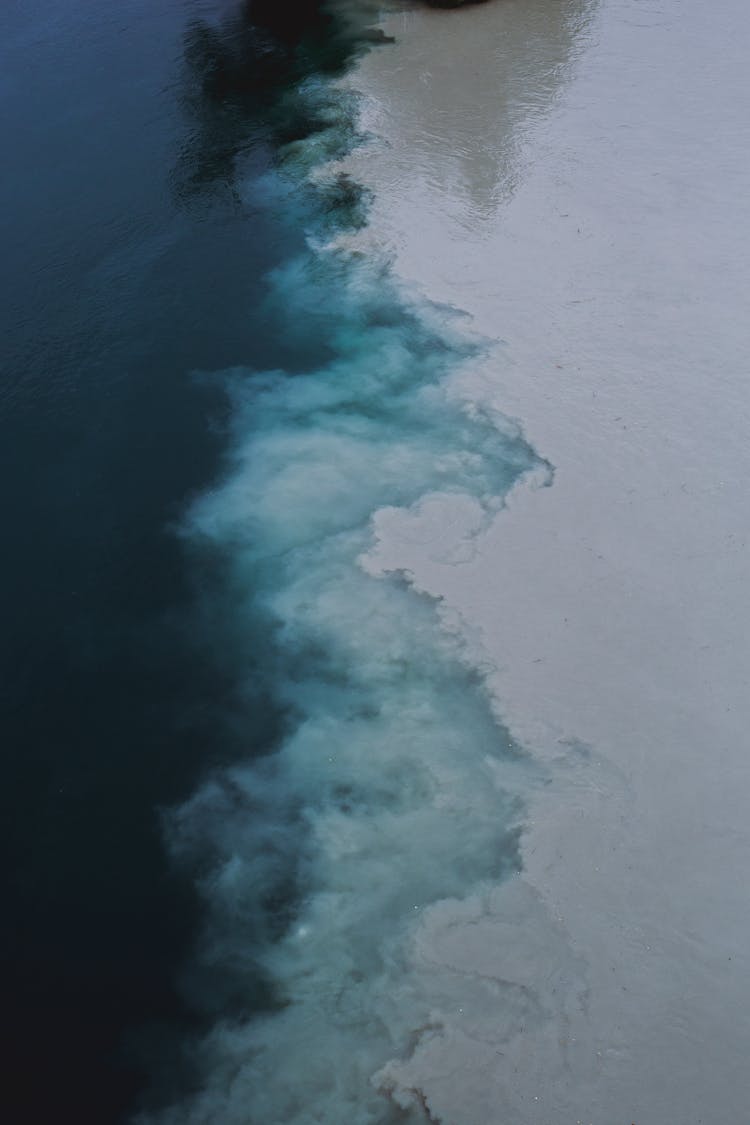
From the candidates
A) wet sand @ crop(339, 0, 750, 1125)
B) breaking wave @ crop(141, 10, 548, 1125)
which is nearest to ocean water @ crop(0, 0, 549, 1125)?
breaking wave @ crop(141, 10, 548, 1125)

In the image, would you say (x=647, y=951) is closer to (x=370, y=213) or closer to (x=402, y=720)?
(x=402, y=720)

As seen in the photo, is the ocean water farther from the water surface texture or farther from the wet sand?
the wet sand

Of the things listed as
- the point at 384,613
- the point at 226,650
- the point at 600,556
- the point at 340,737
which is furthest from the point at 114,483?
the point at 600,556

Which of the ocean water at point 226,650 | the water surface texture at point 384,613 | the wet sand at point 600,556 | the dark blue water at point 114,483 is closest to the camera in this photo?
the wet sand at point 600,556

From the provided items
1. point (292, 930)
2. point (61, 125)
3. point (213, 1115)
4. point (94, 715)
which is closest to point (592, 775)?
point (292, 930)

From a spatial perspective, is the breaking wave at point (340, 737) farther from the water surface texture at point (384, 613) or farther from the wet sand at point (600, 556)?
the wet sand at point (600, 556)

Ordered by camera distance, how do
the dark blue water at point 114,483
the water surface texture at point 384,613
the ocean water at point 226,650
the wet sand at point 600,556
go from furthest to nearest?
the dark blue water at point 114,483 < the ocean water at point 226,650 < the water surface texture at point 384,613 < the wet sand at point 600,556

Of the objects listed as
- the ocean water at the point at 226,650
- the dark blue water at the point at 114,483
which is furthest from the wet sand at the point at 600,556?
the dark blue water at the point at 114,483
